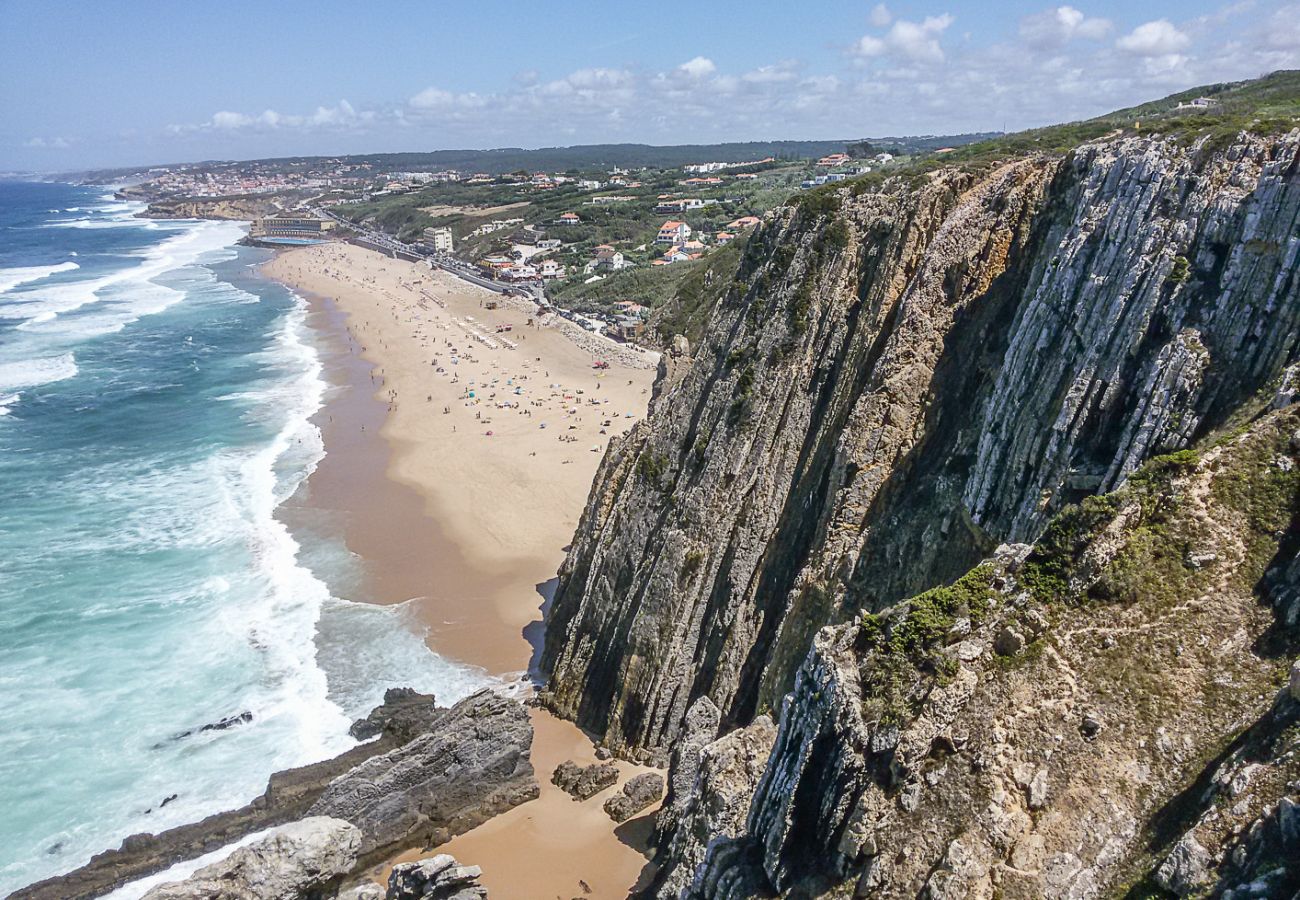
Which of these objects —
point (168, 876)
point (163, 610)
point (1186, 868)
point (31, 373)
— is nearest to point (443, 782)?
point (168, 876)

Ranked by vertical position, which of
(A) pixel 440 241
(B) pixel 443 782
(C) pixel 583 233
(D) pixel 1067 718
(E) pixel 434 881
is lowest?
(B) pixel 443 782

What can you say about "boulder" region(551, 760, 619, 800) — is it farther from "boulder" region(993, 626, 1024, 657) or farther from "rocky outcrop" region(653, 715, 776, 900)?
"boulder" region(993, 626, 1024, 657)

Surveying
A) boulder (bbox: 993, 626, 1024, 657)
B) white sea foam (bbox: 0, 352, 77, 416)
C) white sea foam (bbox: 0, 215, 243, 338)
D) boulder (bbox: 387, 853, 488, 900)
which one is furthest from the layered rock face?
A: white sea foam (bbox: 0, 215, 243, 338)

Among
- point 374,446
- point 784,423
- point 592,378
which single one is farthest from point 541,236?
point 784,423

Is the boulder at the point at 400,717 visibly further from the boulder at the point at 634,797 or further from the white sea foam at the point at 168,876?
the boulder at the point at 634,797

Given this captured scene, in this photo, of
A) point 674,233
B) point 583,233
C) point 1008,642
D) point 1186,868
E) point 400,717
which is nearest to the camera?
point 1186,868

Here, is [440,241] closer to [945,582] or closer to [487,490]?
[487,490]
